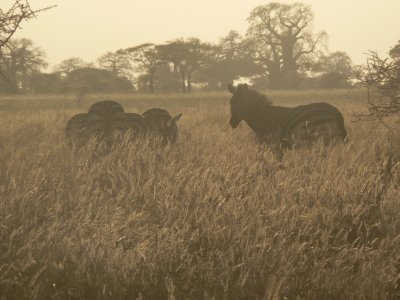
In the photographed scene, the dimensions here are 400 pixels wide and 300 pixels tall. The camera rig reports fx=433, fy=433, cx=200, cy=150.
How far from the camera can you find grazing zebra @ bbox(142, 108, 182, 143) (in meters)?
9.95

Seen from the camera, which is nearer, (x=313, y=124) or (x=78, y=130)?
(x=313, y=124)

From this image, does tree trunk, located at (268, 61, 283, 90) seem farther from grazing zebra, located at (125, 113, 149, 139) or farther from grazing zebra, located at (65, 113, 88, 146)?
grazing zebra, located at (65, 113, 88, 146)

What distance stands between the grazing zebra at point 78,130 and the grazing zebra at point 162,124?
1416 millimetres

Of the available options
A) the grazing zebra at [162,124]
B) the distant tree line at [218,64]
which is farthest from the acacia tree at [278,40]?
the grazing zebra at [162,124]

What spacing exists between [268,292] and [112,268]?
1201 millimetres

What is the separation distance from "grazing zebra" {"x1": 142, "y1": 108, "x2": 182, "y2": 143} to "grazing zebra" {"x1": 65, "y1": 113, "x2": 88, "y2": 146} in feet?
4.65

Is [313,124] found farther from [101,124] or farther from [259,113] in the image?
[101,124]

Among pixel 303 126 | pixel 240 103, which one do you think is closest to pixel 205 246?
pixel 303 126

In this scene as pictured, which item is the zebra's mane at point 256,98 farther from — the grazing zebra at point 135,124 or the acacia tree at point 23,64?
the acacia tree at point 23,64

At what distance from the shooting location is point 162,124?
398 inches


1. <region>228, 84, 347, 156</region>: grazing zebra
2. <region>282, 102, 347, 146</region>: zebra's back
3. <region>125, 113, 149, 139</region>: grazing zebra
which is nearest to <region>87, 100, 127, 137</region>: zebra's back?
<region>125, 113, 149, 139</region>: grazing zebra

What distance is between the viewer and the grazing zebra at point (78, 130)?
902 centimetres

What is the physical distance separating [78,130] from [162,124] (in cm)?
197

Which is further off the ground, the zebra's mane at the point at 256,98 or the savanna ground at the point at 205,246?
the zebra's mane at the point at 256,98
